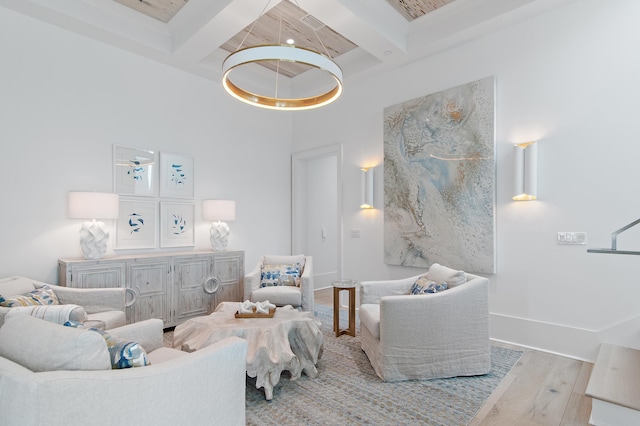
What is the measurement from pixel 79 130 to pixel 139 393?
339cm

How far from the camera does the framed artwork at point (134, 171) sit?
3.96m

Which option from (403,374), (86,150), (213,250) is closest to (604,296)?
(403,374)

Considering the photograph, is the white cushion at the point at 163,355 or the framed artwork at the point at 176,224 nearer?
the white cushion at the point at 163,355

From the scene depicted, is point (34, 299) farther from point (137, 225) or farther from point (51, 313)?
point (137, 225)

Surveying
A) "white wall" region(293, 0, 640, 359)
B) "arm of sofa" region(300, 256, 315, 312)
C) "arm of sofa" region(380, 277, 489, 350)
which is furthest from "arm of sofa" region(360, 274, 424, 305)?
"white wall" region(293, 0, 640, 359)

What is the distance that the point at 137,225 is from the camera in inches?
161

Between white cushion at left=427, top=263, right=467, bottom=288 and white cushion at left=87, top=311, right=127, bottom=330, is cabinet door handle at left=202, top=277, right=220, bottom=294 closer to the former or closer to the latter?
white cushion at left=87, top=311, right=127, bottom=330

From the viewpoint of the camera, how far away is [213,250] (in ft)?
14.8

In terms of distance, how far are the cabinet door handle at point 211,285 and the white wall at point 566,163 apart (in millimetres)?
3130

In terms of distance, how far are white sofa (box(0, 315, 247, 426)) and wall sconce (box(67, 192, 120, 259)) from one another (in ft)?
6.83

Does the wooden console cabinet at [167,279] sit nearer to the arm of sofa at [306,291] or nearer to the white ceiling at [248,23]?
the arm of sofa at [306,291]

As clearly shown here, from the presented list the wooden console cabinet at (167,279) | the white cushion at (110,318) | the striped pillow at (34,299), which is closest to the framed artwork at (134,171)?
the wooden console cabinet at (167,279)

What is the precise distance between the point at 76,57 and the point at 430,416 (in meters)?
4.61

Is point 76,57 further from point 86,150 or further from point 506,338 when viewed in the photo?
point 506,338
